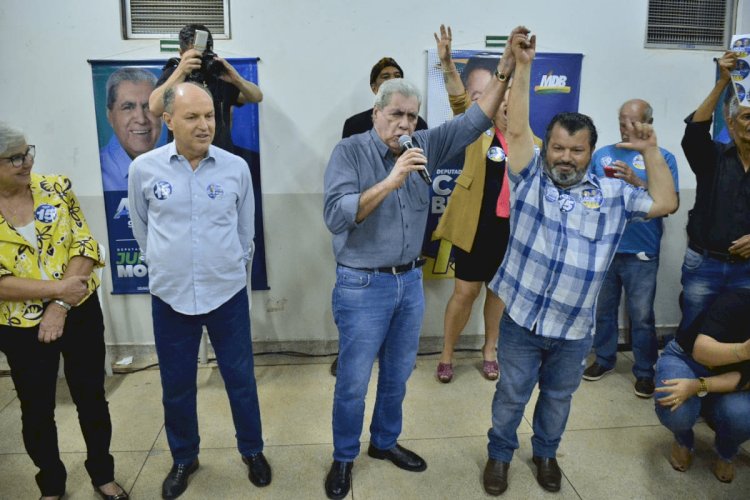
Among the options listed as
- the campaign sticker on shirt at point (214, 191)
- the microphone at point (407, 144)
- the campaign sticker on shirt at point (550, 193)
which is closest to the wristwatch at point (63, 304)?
the campaign sticker on shirt at point (214, 191)

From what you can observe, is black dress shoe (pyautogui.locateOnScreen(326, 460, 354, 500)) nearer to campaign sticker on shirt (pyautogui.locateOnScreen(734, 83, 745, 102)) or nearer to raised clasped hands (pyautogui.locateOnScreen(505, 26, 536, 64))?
raised clasped hands (pyautogui.locateOnScreen(505, 26, 536, 64))

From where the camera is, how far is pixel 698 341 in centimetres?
223

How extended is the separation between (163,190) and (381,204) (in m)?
0.79

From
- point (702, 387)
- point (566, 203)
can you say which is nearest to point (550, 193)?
point (566, 203)

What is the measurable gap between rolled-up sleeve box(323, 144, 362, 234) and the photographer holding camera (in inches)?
34.1

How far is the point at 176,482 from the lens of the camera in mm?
2316

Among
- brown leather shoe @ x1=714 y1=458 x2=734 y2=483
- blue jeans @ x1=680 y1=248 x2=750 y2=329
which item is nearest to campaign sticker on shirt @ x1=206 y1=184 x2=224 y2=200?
blue jeans @ x1=680 y1=248 x2=750 y2=329

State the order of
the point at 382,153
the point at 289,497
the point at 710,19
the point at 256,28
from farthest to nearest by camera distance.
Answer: the point at 710,19, the point at 256,28, the point at 289,497, the point at 382,153

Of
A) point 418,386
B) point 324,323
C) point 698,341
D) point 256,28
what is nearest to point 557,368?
point 698,341

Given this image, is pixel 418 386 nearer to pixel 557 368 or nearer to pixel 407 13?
pixel 557 368

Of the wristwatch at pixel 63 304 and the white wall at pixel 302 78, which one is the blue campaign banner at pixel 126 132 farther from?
the wristwatch at pixel 63 304

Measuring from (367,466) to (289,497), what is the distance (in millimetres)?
375

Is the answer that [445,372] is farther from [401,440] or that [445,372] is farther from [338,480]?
[338,480]

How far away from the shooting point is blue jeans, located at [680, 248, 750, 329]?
8.57 feet
